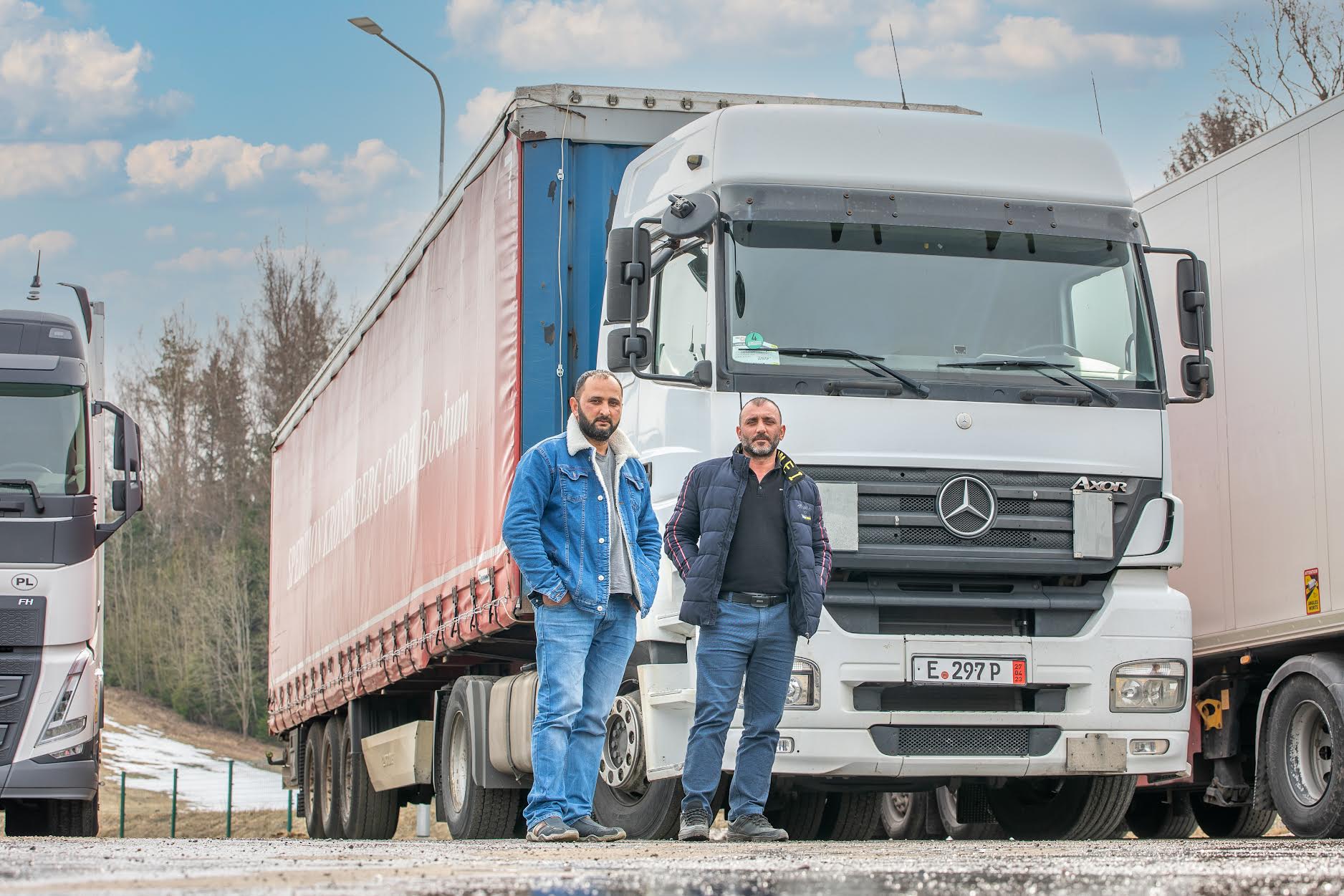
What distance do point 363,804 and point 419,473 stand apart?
396cm

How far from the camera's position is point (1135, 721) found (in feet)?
27.7

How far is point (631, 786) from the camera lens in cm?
881

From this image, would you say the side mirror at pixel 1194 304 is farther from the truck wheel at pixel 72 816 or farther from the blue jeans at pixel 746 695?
the truck wheel at pixel 72 816

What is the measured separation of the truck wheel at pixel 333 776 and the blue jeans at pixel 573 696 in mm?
8448

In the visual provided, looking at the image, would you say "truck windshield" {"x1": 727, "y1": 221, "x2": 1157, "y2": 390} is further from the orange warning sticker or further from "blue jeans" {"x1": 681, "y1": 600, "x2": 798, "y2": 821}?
the orange warning sticker

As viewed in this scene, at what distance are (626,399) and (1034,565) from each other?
2141 millimetres

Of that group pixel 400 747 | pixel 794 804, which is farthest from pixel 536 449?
pixel 400 747

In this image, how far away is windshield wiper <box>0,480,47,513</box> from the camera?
37.9 ft

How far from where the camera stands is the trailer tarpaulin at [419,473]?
1019 cm

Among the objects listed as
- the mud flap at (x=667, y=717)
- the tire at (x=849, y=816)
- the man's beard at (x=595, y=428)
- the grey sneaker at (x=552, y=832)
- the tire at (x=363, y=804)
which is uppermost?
the man's beard at (x=595, y=428)

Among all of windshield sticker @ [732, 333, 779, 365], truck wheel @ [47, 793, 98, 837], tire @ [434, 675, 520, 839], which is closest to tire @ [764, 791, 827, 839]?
tire @ [434, 675, 520, 839]

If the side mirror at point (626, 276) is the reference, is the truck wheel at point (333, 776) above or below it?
below

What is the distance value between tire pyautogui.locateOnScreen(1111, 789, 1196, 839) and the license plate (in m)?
3.73

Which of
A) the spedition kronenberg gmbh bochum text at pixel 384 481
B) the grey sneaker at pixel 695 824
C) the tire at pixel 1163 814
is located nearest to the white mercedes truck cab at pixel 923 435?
the grey sneaker at pixel 695 824
